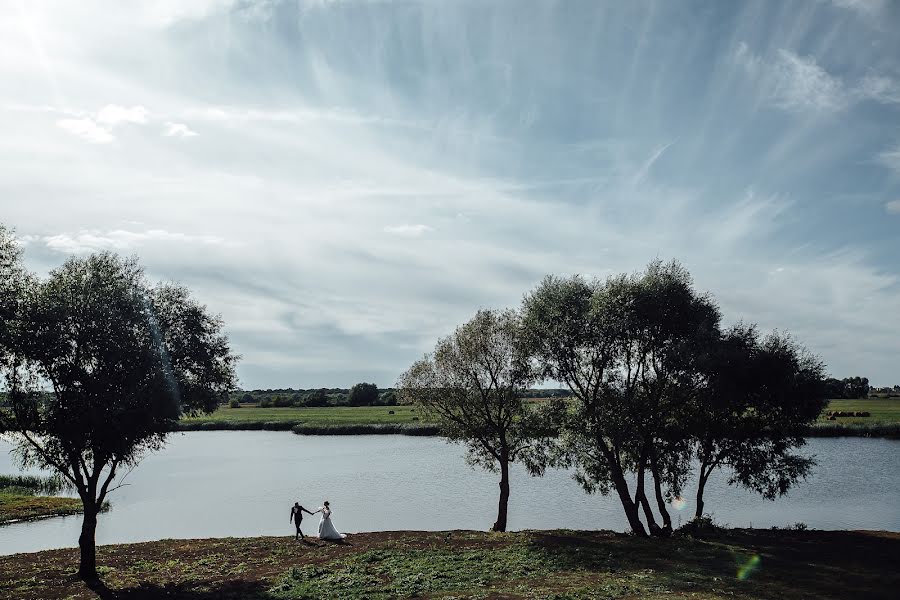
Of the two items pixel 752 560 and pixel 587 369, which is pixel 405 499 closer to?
pixel 587 369

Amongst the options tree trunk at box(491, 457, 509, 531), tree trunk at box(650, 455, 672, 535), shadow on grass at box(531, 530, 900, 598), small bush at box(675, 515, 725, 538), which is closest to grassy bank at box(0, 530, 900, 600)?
shadow on grass at box(531, 530, 900, 598)

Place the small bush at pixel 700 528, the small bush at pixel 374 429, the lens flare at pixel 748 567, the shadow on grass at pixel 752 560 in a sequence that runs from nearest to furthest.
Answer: the shadow on grass at pixel 752 560, the lens flare at pixel 748 567, the small bush at pixel 700 528, the small bush at pixel 374 429

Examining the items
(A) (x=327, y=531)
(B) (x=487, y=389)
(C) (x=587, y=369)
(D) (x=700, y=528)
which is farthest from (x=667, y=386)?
(A) (x=327, y=531)

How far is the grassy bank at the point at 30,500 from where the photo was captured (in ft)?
193

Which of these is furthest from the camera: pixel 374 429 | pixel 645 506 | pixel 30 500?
pixel 374 429

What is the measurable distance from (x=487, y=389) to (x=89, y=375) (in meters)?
27.9

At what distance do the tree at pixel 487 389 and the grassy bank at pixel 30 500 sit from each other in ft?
132

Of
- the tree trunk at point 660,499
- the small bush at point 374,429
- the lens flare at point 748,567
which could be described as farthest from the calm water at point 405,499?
the small bush at point 374,429

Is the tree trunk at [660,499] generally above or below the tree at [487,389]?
below

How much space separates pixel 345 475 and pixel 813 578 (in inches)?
2461

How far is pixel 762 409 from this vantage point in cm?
4309

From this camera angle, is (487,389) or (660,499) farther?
(487,389)

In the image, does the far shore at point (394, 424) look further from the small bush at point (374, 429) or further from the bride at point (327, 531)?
the bride at point (327, 531)

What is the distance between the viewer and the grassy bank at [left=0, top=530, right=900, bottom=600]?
84.9 ft
